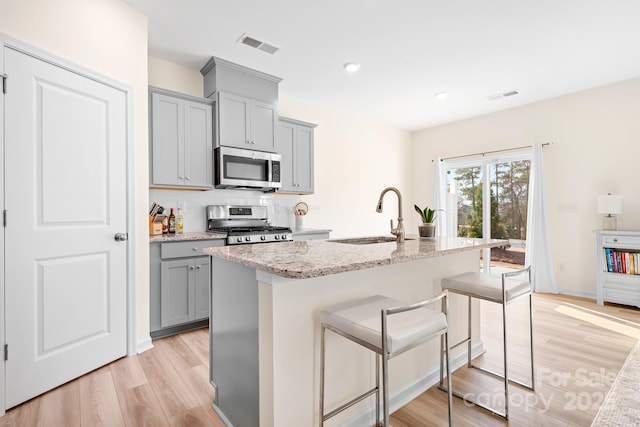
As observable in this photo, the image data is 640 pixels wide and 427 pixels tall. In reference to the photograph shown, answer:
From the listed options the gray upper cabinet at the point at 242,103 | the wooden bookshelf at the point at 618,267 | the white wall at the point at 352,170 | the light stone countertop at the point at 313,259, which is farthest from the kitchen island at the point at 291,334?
the wooden bookshelf at the point at 618,267

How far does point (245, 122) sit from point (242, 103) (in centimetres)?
20

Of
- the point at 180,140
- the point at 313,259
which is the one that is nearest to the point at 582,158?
the point at 313,259

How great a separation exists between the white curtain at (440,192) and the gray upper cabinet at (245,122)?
3.25 m

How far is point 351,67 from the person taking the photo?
3457 millimetres

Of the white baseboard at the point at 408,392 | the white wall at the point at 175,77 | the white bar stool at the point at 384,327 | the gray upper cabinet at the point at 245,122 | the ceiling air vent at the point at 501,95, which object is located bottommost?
the white baseboard at the point at 408,392

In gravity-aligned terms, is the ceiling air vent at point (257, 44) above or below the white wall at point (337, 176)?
above

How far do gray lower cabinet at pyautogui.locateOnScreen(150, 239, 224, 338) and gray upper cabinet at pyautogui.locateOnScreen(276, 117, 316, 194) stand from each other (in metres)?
1.38

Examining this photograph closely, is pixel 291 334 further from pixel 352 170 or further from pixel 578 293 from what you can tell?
pixel 578 293

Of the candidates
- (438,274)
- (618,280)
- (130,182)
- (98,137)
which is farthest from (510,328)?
(98,137)

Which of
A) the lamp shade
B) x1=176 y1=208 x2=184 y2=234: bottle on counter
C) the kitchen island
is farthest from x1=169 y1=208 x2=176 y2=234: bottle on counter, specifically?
the lamp shade

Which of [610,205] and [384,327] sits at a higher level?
[610,205]

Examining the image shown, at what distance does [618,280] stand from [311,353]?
415 centimetres

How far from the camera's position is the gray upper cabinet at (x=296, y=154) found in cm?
396

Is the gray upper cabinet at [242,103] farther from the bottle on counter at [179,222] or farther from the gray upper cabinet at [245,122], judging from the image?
the bottle on counter at [179,222]
